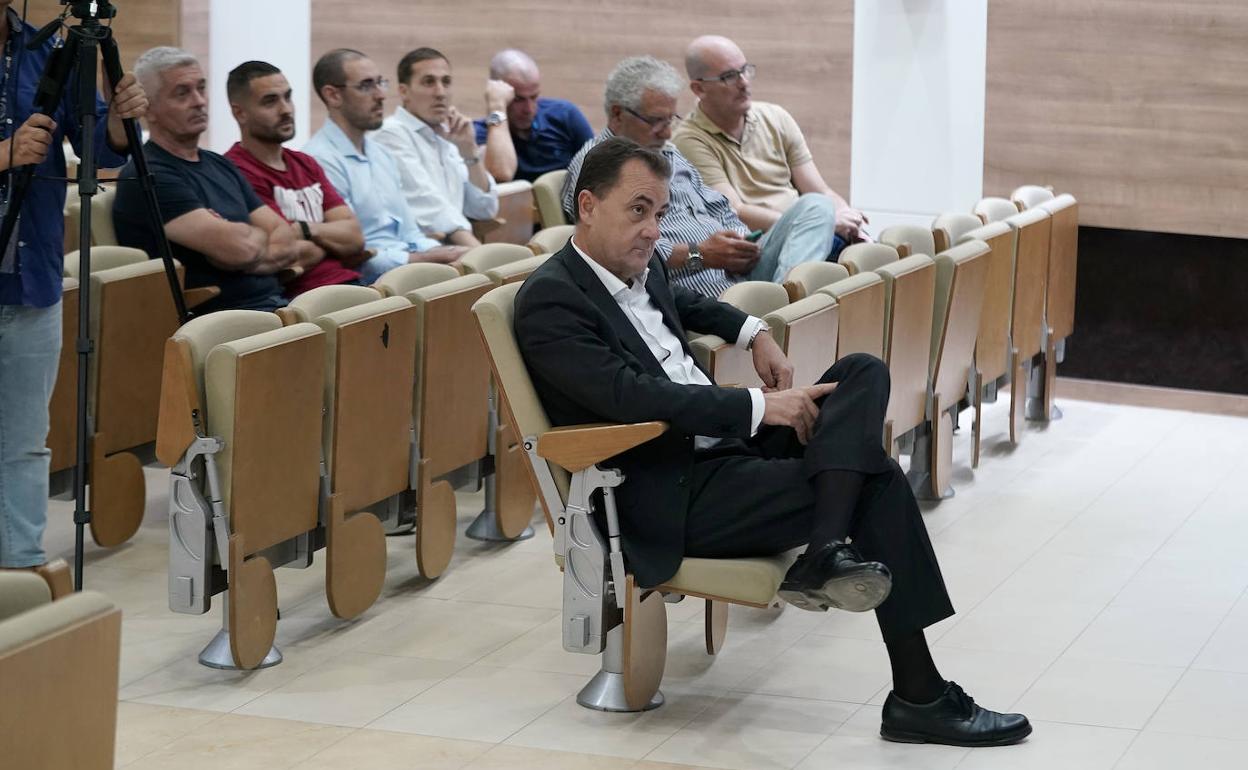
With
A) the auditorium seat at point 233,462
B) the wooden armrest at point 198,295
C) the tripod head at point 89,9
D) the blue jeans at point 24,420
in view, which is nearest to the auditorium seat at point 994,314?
the wooden armrest at point 198,295

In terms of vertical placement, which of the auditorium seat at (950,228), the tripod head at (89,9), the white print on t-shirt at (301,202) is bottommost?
the auditorium seat at (950,228)

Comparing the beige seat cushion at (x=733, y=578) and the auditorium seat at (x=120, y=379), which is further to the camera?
the auditorium seat at (x=120, y=379)

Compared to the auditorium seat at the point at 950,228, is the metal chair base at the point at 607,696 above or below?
below

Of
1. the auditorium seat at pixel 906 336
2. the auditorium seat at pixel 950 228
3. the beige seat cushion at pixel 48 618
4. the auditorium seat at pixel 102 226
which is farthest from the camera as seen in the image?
the auditorium seat at pixel 950 228

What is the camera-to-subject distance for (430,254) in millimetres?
5410

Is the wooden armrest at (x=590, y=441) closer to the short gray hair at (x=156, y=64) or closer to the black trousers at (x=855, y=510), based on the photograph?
the black trousers at (x=855, y=510)

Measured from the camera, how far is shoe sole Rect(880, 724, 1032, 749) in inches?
122

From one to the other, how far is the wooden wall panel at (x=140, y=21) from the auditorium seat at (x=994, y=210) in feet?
15.1

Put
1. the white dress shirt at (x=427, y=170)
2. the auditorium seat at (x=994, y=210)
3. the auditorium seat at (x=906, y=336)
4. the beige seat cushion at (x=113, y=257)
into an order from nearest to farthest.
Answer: the beige seat cushion at (x=113, y=257), the auditorium seat at (x=906, y=336), the white dress shirt at (x=427, y=170), the auditorium seat at (x=994, y=210)

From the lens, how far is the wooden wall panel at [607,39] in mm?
7781

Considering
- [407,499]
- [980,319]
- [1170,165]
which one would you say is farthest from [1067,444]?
[407,499]

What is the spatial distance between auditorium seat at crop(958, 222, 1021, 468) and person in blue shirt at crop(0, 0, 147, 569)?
2694 millimetres

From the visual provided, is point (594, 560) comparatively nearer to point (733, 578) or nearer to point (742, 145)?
point (733, 578)

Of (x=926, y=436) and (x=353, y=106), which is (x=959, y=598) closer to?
(x=926, y=436)
